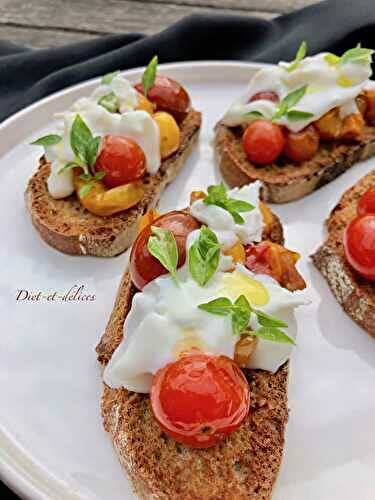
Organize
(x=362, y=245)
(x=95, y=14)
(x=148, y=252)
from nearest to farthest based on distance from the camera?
(x=148, y=252) < (x=362, y=245) < (x=95, y=14)

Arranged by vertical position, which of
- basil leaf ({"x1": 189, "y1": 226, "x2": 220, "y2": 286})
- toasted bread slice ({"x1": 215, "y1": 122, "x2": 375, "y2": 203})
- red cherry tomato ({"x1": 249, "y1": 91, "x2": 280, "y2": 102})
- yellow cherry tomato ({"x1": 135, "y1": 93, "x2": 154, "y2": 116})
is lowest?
toasted bread slice ({"x1": 215, "y1": 122, "x2": 375, "y2": 203})

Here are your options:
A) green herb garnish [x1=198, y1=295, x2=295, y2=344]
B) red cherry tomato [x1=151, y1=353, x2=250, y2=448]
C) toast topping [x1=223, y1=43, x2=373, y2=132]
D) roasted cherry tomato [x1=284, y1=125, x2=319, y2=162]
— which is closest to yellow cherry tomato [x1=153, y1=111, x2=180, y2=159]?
toast topping [x1=223, y1=43, x2=373, y2=132]

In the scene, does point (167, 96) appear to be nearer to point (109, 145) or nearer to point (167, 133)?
point (167, 133)

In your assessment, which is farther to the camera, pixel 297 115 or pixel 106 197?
pixel 297 115

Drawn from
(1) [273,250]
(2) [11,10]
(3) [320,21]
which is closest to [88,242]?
(1) [273,250]

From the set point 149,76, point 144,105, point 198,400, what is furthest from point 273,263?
point 149,76

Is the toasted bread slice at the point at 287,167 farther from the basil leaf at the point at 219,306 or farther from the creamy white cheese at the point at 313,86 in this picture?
the basil leaf at the point at 219,306

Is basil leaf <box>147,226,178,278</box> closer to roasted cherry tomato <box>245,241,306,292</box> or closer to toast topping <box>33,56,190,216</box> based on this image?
roasted cherry tomato <box>245,241,306,292</box>
